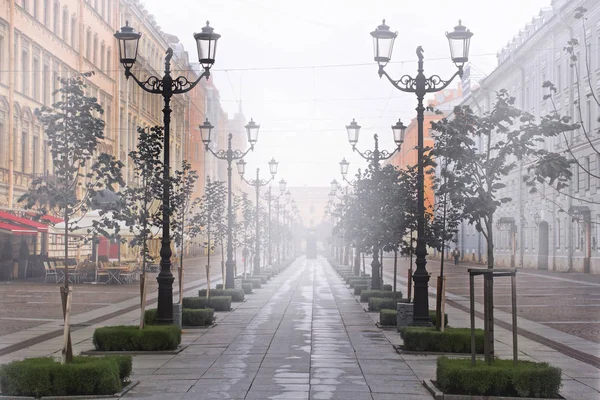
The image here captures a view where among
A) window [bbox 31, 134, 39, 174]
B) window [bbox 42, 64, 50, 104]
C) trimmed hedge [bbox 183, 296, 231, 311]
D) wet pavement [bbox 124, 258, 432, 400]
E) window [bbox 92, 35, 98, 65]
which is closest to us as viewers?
wet pavement [bbox 124, 258, 432, 400]

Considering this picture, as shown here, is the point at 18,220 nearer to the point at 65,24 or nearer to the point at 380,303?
the point at 65,24

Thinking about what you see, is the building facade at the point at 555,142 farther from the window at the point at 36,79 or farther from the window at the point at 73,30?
the window at the point at 36,79

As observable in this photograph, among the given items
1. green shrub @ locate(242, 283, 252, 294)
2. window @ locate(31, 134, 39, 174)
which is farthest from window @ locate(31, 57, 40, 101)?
green shrub @ locate(242, 283, 252, 294)

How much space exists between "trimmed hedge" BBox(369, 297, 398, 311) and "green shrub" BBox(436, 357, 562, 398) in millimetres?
13725

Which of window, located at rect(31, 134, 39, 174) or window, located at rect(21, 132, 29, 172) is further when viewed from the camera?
window, located at rect(31, 134, 39, 174)

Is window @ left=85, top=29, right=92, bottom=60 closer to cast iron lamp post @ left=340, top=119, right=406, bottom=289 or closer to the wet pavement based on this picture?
cast iron lamp post @ left=340, top=119, right=406, bottom=289

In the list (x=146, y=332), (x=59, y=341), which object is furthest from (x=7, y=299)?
(x=146, y=332)

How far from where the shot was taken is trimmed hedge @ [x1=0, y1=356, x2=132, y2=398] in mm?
10859

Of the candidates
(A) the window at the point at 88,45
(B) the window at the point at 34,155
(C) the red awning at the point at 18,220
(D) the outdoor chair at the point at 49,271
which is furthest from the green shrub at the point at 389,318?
(A) the window at the point at 88,45

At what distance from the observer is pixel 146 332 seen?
15398mm

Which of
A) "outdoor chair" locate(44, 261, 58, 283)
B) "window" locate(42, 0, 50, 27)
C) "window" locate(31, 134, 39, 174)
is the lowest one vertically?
"outdoor chair" locate(44, 261, 58, 283)

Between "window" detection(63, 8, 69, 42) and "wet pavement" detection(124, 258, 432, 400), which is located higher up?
"window" detection(63, 8, 69, 42)

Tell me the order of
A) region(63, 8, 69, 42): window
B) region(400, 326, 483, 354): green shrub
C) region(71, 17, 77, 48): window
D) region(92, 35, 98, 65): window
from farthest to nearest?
1. region(92, 35, 98, 65): window
2. region(71, 17, 77, 48): window
3. region(63, 8, 69, 42): window
4. region(400, 326, 483, 354): green shrub

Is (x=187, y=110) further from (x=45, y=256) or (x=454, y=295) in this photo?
(x=454, y=295)
